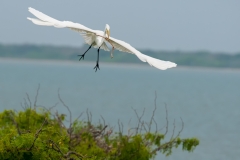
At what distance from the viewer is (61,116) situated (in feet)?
37.3

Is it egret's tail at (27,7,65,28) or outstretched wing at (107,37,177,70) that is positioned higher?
egret's tail at (27,7,65,28)

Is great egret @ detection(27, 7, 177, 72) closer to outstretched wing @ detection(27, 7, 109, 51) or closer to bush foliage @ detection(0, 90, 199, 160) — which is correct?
outstretched wing @ detection(27, 7, 109, 51)

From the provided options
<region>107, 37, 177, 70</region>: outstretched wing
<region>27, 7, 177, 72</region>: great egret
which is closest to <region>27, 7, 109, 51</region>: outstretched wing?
<region>27, 7, 177, 72</region>: great egret

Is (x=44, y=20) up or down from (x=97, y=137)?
up

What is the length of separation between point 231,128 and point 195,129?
421cm

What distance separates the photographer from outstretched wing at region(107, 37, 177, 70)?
7.77 m

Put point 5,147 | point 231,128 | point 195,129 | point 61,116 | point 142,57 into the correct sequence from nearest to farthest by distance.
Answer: point 5,147 < point 142,57 < point 61,116 < point 195,129 < point 231,128

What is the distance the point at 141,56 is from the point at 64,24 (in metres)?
0.95

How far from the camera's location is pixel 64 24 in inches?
319

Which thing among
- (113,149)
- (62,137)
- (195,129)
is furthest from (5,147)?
(195,129)

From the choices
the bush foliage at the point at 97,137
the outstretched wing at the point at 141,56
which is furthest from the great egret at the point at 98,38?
the bush foliage at the point at 97,137

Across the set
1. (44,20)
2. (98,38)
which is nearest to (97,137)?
(98,38)

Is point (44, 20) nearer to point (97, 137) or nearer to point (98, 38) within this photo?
point (98, 38)

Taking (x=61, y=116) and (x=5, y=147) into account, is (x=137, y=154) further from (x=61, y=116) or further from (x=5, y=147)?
(x=5, y=147)
